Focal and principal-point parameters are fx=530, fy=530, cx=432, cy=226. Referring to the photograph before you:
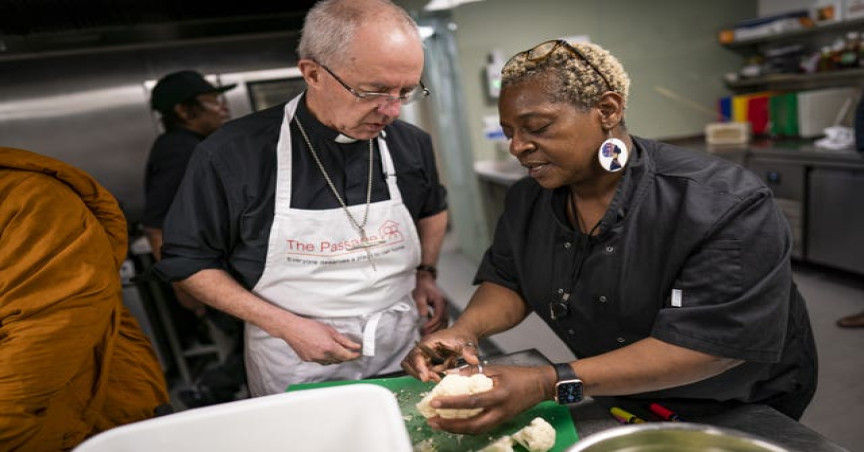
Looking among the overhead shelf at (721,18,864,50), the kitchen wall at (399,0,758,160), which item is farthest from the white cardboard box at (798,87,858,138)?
the kitchen wall at (399,0,758,160)

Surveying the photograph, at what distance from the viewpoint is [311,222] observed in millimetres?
1341

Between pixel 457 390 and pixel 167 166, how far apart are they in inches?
74.2

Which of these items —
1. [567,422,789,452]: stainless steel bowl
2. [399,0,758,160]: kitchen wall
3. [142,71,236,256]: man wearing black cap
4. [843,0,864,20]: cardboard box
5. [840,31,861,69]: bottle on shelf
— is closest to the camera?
[567,422,789,452]: stainless steel bowl

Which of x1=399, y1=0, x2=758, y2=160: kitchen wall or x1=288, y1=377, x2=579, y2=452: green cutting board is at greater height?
x1=399, y1=0, x2=758, y2=160: kitchen wall

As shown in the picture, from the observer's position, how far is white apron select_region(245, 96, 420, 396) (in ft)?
4.40

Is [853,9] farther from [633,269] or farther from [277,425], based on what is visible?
[277,425]

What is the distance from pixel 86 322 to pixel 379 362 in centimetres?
73

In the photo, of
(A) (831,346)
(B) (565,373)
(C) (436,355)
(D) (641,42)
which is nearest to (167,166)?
(C) (436,355)

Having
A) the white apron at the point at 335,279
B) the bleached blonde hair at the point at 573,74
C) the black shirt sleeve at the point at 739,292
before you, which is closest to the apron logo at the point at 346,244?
the white apron at the point at 335,279

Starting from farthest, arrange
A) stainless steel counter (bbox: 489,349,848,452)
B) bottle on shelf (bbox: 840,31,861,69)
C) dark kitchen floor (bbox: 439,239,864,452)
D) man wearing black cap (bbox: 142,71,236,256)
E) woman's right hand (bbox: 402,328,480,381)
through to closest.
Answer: bottle on shelf (bbox: 840,31,861,69)
man wearing black cap (bbox: 142,71,236,256)
dark kitchen floor (bbox: 439,239,864,452)
woman's right hand (bbox: 402,328,480,381)
stainless steel counter (bbox: 489,349,848,452)

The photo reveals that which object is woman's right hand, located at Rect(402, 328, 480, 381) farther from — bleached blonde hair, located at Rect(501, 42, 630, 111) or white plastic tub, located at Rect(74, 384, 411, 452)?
bleached blonde hair, located at Rect(501, 42, 630, 111)

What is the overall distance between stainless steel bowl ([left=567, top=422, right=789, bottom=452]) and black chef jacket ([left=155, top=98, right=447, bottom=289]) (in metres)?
0.87

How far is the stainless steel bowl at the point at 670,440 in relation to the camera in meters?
0.73

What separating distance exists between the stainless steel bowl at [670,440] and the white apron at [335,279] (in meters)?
0.73
